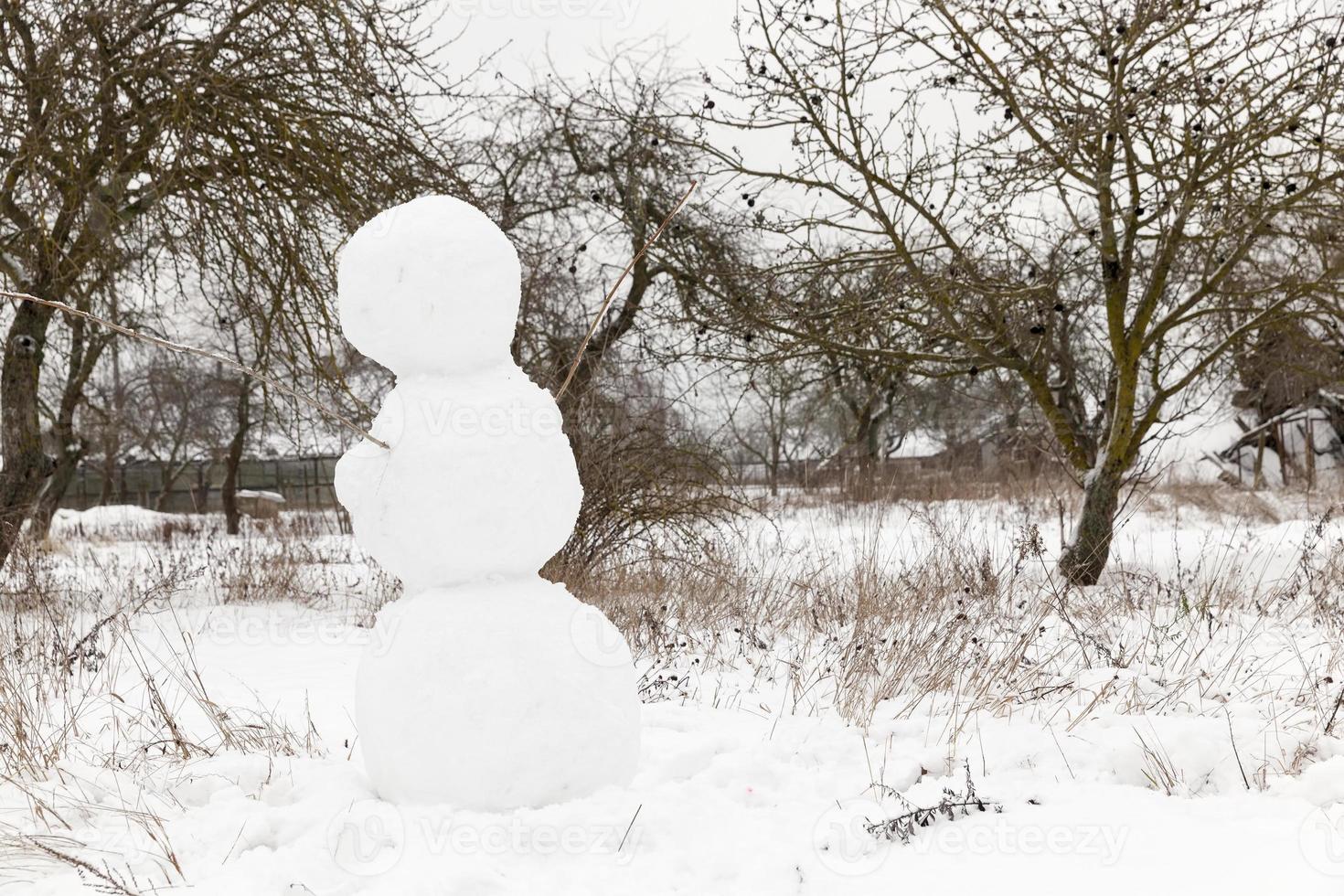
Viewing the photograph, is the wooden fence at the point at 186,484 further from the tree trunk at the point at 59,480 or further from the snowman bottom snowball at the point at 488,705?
the snowman bottom snowball at the point at 488,705

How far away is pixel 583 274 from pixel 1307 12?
5675 mm

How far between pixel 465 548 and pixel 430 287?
64 cm

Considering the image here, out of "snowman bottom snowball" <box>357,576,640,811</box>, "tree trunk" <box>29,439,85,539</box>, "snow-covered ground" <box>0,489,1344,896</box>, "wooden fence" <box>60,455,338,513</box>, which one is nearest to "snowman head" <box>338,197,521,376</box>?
"snowman bottom snowball" <box>357,576,640,811</box>

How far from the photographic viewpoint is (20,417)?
611cm

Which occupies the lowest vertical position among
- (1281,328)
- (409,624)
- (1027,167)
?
(409,624)

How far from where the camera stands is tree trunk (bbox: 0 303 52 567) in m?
6.01

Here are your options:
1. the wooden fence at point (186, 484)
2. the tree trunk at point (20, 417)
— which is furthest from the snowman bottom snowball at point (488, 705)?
the wooden fence at point (186, 484)

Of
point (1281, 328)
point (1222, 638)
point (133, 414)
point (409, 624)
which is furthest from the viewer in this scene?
point (133, 414)

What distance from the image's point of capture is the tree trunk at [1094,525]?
19.0ft

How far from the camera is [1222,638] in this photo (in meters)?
4.26

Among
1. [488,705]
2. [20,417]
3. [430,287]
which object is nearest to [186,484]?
[20,417]

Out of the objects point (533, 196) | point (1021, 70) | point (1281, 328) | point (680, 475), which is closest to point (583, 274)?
point (533, 196)

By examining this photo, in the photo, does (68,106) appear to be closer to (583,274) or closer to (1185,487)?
(583,274)

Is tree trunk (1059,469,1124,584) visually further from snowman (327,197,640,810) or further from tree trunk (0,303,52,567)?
tree trunk (0,303,52,567)
